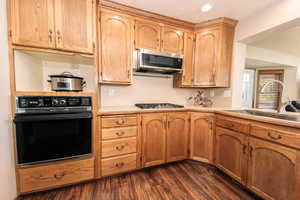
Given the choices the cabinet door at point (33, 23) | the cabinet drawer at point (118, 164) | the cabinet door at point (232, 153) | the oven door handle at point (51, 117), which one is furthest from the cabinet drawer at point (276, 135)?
the cabinet door at point (33, 23)

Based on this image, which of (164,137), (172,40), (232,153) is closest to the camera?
(232,153)

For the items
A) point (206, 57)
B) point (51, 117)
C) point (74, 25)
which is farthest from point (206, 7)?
point (51, 117)

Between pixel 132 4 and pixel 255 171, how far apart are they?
2552 millimetres

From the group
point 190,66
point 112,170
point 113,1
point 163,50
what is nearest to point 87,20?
point 113,1

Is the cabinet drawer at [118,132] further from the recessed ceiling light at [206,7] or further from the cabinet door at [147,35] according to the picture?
the recessed ceiling light at [206,7]

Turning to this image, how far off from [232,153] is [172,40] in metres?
1.89

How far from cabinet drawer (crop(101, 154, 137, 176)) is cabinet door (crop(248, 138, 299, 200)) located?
1.41 metres

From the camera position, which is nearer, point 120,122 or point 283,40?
point 120,122

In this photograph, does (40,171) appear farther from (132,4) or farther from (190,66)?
(190,66)

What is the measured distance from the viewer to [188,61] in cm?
235

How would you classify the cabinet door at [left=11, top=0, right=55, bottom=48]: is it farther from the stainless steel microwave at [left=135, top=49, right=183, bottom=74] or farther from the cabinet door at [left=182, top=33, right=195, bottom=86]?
the cabinet door at [left=182, top=33, right=195, bottom=86]

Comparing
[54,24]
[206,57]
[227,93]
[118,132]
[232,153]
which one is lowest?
[232,153]

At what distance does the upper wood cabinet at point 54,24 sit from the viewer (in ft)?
4.30

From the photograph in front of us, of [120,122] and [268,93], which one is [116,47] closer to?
[120,122]
